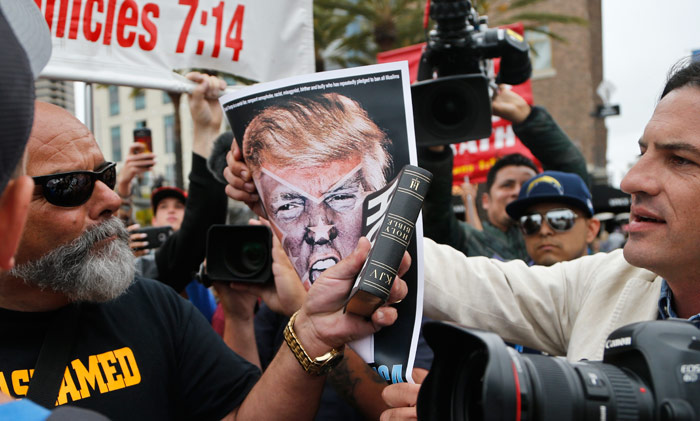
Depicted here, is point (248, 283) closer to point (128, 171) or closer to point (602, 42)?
point (128, 171)

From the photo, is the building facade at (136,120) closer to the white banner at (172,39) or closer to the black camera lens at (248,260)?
the white banner at (172,39)

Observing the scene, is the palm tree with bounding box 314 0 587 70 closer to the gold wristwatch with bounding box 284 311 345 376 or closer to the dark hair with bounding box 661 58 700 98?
the dark hair with bounding box 661 58 700 98

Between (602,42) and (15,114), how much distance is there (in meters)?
36.9

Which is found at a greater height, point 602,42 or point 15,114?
point 602,42

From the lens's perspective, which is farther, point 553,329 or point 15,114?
point 553,329

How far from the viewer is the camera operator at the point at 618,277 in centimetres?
154

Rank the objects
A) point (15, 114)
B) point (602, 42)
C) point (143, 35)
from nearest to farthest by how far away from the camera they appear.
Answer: point (15, 114)
point (143, 35)
point (602, 42)

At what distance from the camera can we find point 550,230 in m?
3.29

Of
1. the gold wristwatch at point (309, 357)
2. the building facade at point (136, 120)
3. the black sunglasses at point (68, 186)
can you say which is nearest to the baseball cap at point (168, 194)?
the black sunglasses at point (68, 186)

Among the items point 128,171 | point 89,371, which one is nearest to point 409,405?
point 89,371

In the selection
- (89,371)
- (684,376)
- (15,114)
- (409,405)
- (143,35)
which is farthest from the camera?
(143,35)

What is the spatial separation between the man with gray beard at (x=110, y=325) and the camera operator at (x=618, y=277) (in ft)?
0.91

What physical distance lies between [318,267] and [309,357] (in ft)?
0.78

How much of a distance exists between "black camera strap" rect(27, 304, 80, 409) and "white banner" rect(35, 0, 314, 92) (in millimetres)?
1095
